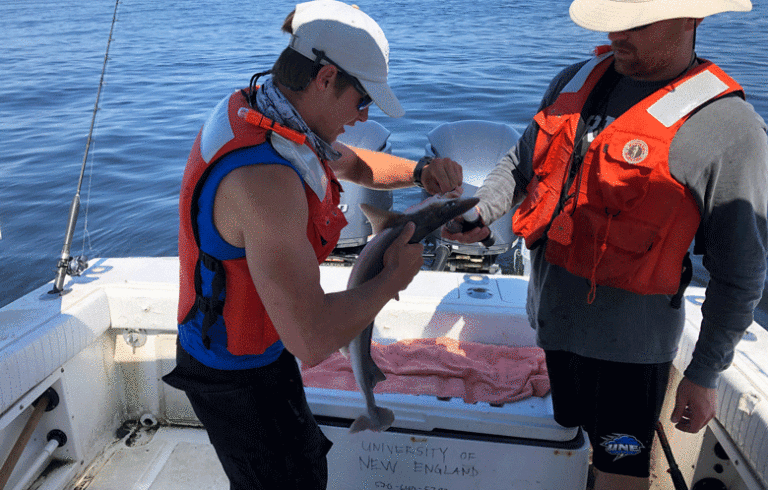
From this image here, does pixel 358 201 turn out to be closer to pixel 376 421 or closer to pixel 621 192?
pixel 376 421

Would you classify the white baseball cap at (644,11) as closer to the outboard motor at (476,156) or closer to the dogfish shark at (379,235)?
the dogfish shark at (379,235)

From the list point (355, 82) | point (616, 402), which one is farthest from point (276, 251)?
point (616, 402)

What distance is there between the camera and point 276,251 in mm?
1678

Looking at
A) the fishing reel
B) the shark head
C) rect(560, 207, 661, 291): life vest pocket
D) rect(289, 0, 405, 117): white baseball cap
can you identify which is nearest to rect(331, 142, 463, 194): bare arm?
the shark head

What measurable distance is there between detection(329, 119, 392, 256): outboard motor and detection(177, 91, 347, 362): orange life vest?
2.87 metres

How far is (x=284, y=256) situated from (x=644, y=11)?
5.15ft

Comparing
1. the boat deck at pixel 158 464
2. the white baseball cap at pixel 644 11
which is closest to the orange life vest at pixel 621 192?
the white baseball cap at pixel 644 11

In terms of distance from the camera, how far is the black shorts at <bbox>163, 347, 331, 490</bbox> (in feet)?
7.21

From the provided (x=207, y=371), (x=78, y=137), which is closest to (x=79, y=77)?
(x=78, y=137)

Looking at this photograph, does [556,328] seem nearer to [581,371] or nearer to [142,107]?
[581,371]

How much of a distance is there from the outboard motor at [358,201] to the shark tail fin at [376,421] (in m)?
2.41

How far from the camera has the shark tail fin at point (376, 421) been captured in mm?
2689

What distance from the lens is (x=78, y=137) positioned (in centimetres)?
1145

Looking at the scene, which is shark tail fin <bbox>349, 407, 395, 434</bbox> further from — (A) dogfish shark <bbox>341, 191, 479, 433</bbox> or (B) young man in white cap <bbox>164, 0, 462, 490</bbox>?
(B) young man in white cap <bbox>164, 0, 462, 490</bbox>
